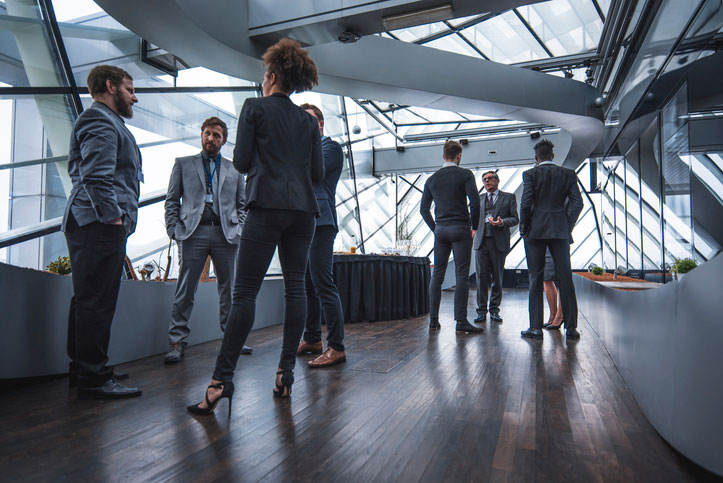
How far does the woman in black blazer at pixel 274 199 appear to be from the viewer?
178 cm

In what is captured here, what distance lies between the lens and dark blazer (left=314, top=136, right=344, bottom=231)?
2.58 m

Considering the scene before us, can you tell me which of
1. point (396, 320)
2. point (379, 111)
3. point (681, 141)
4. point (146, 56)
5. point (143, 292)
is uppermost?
point (379, 111)

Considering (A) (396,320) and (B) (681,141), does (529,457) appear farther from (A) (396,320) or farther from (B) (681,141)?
(A) (396,320)

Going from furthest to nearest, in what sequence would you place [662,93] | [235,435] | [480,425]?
[662,93] < [480,425] < [235,435]

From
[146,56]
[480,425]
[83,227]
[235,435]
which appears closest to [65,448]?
[235,435]

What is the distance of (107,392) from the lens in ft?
6.53

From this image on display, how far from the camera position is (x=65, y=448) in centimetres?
143

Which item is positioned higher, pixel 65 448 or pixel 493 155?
pixel 493 155

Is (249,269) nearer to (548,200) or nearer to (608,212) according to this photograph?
(548,200)

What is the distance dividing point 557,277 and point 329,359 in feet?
7.24

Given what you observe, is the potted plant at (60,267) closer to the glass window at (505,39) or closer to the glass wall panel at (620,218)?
the glass wall panel at (620,218)

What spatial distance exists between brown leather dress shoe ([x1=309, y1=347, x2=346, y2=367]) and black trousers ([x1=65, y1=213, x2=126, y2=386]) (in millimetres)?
1032

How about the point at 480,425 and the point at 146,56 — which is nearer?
the point at 480,425

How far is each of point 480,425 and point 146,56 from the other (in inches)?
188
